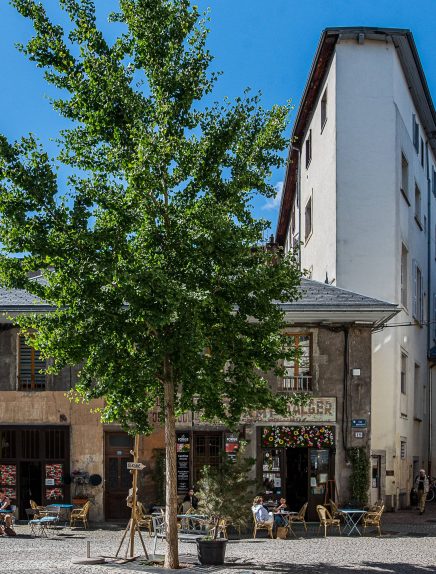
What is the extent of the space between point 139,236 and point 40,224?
68.5 inches

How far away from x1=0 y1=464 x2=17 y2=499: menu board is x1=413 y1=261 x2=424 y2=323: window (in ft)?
50.8

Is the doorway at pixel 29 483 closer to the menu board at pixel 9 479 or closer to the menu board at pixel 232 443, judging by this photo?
the menu board at pixel 9 479

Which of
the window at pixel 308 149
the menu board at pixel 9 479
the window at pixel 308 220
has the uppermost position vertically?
the window at pixel 308 149

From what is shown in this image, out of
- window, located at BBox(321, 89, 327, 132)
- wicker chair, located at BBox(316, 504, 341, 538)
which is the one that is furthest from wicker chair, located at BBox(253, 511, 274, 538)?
window, located at BBox(321, 89, 327, 132)

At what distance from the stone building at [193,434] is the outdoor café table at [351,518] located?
142cm

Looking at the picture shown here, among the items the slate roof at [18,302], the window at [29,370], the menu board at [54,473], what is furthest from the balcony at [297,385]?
the slate roof at [18,302]

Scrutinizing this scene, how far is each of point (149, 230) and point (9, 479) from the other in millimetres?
12605

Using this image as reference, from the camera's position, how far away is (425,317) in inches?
1502

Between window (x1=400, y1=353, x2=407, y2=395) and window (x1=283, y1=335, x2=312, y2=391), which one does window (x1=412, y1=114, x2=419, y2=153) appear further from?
window (x1=283, y1=335, x2=312, y2=391)

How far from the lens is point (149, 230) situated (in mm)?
17109

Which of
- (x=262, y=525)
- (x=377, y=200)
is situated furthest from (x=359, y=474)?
(x=377, y=200)

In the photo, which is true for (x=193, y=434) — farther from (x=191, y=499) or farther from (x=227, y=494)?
(x=227, y=494)

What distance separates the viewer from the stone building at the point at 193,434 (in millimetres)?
26625

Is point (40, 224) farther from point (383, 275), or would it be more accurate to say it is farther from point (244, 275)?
point (383, 275)
